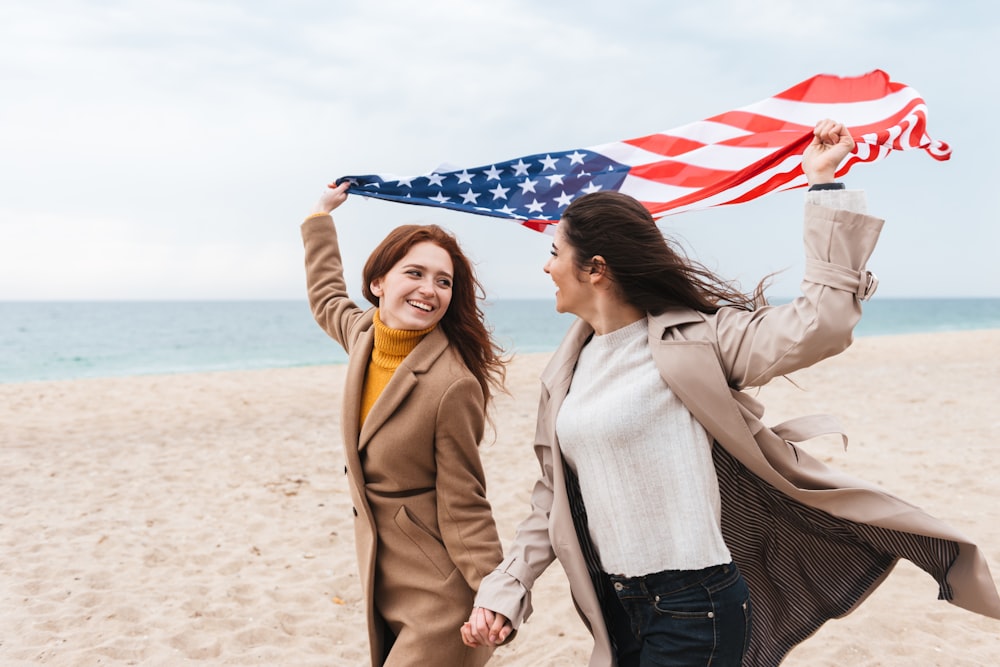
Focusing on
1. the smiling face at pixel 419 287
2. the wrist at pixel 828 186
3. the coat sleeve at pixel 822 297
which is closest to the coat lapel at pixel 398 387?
the smiling face at pixel 419 287

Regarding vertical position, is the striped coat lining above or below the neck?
below

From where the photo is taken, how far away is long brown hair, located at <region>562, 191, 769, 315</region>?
90.5 inches

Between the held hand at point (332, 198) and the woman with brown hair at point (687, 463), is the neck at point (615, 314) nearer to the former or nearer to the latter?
the woman with brown hair at point (687, 463)

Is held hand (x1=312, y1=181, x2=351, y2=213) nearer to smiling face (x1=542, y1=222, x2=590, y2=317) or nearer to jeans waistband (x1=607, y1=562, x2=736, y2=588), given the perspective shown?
smiling face (x1=542, y1=222, x2=590, y2=317)

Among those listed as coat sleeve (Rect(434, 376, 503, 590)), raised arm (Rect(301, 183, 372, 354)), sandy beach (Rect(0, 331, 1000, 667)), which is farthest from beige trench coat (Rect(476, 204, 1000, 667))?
sandy beach (Rect(0, 331, 1000, 667))

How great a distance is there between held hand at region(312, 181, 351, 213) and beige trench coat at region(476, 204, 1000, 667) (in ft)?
5.19

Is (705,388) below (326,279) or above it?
below

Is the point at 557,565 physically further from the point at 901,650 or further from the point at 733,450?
the point at 733,450

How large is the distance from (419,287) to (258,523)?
4906 mm

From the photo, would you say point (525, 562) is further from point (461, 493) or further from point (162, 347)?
point (162, 347)

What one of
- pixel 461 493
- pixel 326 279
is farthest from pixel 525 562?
pixel 326 279

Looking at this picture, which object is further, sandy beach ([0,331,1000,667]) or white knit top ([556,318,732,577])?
sandy beach ([0,331,1000,667])

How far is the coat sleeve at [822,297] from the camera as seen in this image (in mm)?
1979

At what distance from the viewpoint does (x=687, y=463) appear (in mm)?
2168
